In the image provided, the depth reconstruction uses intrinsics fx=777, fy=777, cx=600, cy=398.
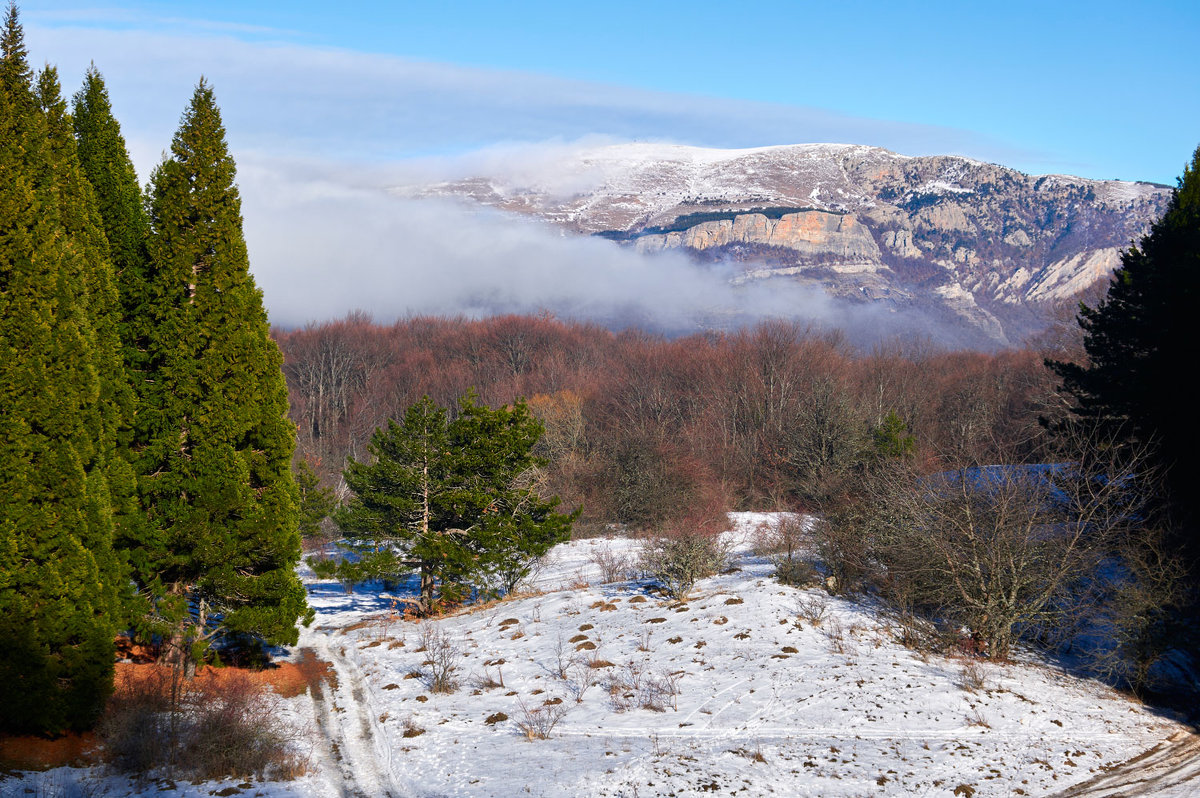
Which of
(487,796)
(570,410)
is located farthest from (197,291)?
(570,410)

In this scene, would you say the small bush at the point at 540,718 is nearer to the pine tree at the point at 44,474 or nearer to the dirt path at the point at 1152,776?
the pine tree at the point at 44,474

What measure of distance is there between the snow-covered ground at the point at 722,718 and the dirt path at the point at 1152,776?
1.5 inches

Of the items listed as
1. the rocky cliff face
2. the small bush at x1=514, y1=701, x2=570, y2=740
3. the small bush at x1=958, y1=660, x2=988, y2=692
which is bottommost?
the small bush at x1=514, y1=701, x2=570, y2=740

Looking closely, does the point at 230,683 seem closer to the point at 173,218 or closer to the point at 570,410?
the point at 173,218

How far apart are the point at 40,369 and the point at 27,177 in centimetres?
279

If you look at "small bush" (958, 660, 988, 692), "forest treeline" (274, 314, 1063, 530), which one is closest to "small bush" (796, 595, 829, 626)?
"small bush" (958, 660, 988, 692)

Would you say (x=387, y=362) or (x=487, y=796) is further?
(x=387, y=362)

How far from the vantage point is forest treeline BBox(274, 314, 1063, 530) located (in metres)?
37.1

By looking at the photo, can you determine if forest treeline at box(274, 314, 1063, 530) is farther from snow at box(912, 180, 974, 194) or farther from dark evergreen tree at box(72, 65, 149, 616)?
snow at box(912, 180, 974, 194)

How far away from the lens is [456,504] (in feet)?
72.2

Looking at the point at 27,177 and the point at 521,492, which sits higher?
the point at 27,177

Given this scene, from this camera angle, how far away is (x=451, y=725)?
1309 centimetres

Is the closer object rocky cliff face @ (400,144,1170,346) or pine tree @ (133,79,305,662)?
pine tree @ (133,79,305,662)

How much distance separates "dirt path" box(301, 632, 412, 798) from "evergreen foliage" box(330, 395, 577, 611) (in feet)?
16.8
